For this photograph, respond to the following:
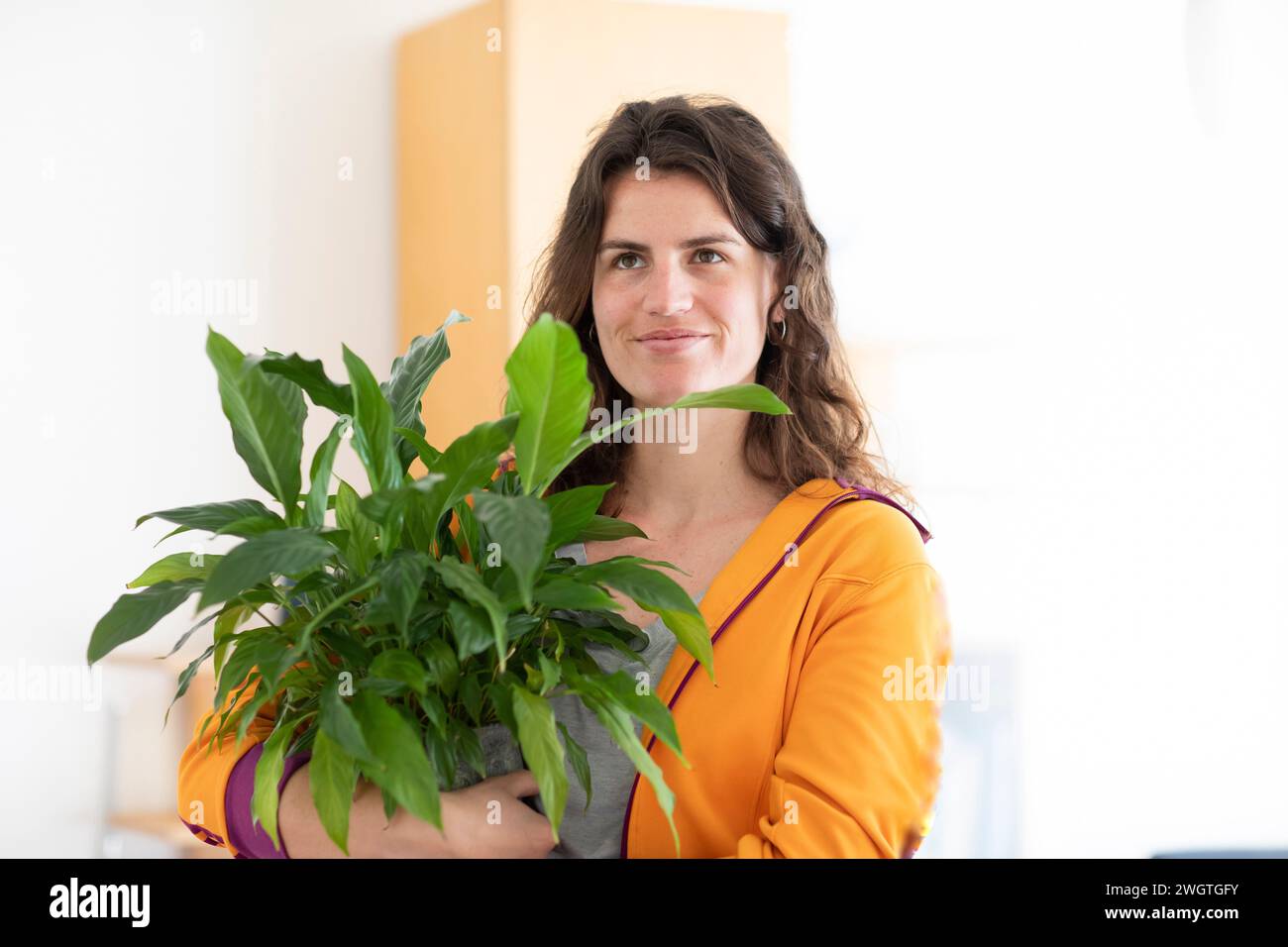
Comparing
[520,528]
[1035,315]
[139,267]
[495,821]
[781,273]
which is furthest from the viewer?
[1035,315]

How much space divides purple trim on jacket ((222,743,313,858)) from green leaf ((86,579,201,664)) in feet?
0.78

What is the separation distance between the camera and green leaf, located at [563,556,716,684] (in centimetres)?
103

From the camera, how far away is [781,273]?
1.55 metres

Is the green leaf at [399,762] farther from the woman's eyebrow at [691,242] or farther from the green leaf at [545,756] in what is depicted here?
the woman's eyebrow at [691,242]

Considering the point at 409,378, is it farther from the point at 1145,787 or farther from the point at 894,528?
the point at 1145,787

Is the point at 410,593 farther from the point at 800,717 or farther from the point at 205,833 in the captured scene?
the point at 205,833

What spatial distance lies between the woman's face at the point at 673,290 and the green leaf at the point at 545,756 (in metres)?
0.54

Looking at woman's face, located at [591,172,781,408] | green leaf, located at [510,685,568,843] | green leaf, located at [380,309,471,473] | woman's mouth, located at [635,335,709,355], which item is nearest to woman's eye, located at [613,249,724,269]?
woman's face, located at [591,172,781,408]

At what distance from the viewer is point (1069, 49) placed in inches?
149

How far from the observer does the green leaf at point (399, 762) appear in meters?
0.92

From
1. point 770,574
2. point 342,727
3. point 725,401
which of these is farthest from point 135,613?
Answer: point 770,574

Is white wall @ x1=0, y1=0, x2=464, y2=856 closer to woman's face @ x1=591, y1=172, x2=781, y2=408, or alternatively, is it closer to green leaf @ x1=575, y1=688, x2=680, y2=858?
woman's face @ x1=591, y1=172, x2=781, y2=408

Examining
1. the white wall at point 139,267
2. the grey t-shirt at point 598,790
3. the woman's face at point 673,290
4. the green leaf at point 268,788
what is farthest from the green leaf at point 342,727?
the white wall at point 139,267

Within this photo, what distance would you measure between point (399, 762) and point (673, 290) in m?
0.68
